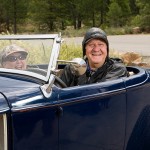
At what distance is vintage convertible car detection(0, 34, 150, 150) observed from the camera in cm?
240

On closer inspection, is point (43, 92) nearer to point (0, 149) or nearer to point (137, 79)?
point (0, 149)

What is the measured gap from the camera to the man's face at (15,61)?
2963 millimetres

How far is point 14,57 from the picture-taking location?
3127 mm

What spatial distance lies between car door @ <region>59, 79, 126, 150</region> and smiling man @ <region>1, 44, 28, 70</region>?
1.53ft

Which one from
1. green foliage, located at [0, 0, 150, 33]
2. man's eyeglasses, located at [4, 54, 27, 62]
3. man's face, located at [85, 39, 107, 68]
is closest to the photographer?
man's eyeglasses, located at [4, 54, 27, 62]

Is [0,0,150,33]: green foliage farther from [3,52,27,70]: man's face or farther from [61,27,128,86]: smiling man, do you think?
→ [3,52,27,70]: man's face

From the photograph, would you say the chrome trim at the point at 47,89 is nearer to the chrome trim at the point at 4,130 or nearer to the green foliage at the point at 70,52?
the chrome trim at the point at 4,130

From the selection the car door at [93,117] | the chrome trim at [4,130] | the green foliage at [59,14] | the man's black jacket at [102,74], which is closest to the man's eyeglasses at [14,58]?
the car door at [93,117]

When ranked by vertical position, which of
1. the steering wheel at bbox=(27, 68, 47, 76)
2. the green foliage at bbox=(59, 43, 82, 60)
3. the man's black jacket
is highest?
the steering wheel at bbox=(27, 68, 47, 76)

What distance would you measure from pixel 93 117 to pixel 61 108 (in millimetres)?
360

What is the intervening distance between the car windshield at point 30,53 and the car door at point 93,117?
0.89 feet

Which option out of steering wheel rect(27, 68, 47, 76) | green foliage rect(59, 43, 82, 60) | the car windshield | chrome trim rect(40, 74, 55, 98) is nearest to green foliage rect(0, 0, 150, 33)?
green foliage rect(59, 43, 82, 60)

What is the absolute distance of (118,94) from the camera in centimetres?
311

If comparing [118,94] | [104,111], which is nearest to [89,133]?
[104,111]
